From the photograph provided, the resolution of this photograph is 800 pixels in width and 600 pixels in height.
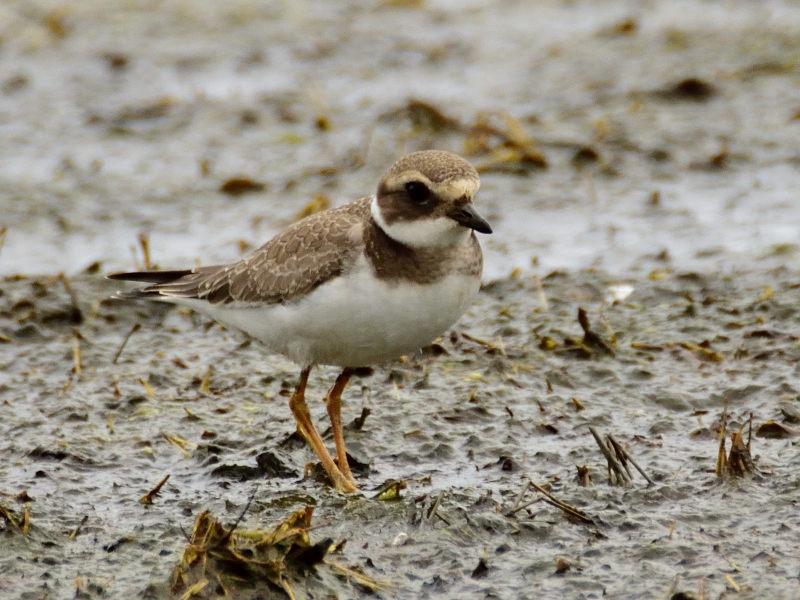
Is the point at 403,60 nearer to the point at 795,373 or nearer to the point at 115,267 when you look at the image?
the point at 115,267

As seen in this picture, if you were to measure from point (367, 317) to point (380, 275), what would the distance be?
0.22m

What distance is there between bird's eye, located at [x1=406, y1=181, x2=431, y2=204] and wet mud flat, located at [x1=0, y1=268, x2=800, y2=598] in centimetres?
149

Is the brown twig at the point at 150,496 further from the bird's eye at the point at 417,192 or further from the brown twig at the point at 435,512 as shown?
the bird's eye at the point at 417,192

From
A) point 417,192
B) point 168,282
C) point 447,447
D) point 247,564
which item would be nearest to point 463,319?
point 447,447

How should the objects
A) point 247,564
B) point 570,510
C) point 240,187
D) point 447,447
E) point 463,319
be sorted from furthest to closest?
point 240,187 → point 463,319 → point 447,447 → point 570,510 → point 247,564

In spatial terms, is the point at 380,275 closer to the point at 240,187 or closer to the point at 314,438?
the point at 314,438

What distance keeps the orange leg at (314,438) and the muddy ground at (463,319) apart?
0.33 ft

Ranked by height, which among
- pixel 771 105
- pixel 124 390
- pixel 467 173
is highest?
pixel 467 173

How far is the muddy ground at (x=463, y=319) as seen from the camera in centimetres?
539

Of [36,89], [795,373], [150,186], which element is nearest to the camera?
[795,373]

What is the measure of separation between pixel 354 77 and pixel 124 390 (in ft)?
23.8

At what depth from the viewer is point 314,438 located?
630 cm

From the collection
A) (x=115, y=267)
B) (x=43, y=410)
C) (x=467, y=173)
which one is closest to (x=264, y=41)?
(x=115, y=267)

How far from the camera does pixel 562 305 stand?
27.7 feet
